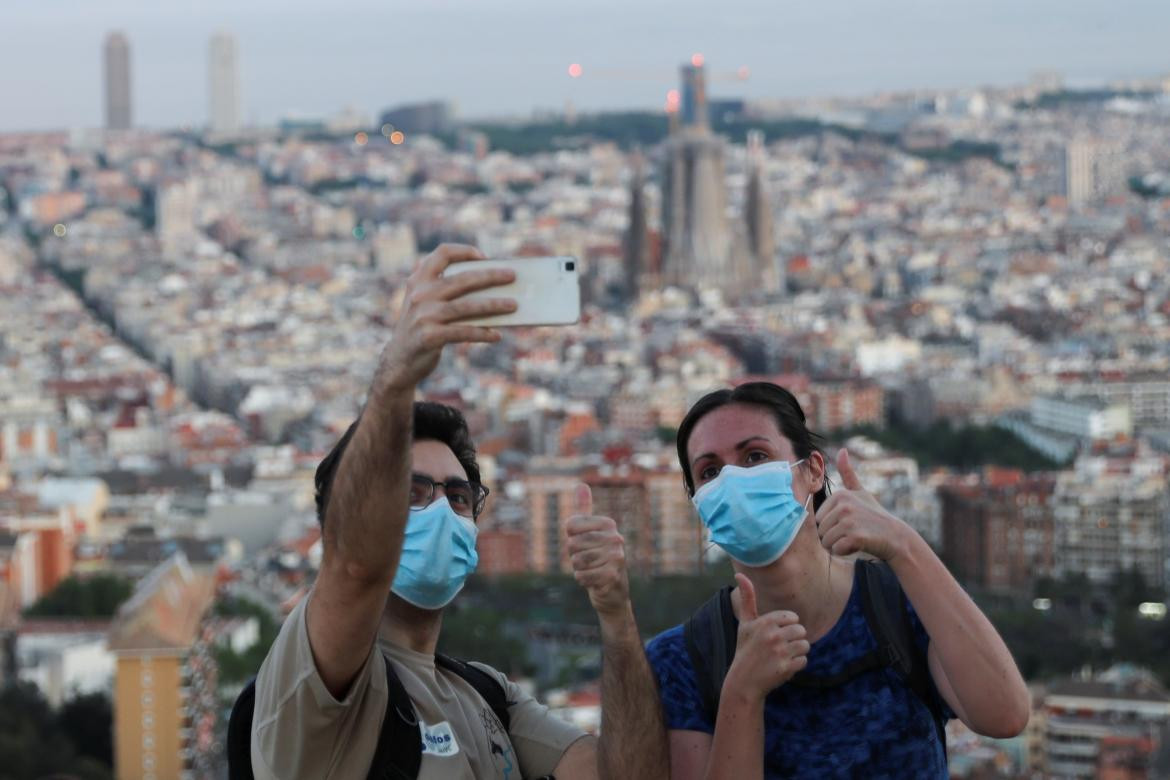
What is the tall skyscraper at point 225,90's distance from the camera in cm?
8256

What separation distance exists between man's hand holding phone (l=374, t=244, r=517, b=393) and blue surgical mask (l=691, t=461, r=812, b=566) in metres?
0.36

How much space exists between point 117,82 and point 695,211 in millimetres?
34503

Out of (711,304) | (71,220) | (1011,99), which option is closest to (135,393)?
(711,304)

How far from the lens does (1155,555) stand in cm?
2377

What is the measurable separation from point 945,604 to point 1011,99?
84.1m

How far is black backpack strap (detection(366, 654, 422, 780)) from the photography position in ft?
6.55

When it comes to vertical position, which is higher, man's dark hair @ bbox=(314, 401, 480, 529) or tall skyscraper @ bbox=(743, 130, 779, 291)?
man's dark hair @ bbox=(314, 401, 480, 529)

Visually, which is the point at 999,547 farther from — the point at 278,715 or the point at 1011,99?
the point at 1011,99

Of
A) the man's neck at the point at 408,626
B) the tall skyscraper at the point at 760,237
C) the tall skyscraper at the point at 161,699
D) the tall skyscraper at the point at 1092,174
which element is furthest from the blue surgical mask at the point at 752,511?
the tall skyscraper at the point at 1092,174

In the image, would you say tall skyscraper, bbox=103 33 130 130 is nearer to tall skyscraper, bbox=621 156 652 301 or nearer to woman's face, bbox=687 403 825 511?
tall skyscraper, bbox=621 156 652 301

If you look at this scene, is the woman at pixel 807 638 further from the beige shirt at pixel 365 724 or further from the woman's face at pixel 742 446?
the beige shirt at pixel 365 724

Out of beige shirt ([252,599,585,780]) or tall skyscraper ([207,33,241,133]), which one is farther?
tall skyscraper ([207,33,241,133])

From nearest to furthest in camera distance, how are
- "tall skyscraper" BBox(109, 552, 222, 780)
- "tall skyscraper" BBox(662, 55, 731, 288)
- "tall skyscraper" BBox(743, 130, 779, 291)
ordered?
"tall skyscraper" BBox(109, 552, 222, 780) → "tall skyscraper" BBox(662, 55, 731, 288) → "tall skyscraper" BBox(743, 130, 779, 291)

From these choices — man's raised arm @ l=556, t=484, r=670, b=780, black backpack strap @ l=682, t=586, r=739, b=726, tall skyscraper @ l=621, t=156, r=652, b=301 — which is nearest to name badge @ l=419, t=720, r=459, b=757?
man's raised arm @ l=556, t=484, r=670, b=780
